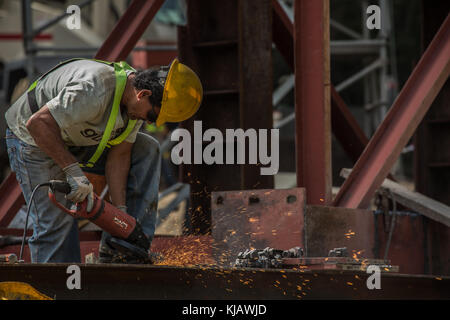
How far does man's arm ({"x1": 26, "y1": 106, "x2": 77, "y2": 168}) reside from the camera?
4.23 meters

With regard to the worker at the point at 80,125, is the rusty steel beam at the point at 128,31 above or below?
above

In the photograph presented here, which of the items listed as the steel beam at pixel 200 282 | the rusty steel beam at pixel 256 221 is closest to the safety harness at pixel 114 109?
the rusty steel beam at pixel 256 221

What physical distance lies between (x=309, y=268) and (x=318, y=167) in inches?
49.1

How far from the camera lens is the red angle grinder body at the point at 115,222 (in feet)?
14.1

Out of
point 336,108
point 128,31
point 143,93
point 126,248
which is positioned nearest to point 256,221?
point 126,248

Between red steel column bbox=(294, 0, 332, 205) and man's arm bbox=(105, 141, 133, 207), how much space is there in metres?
1.13

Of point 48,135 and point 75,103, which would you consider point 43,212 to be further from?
point 75,103

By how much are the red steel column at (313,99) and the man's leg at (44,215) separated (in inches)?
60.8

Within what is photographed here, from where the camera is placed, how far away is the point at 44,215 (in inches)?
179

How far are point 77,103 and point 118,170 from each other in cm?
77

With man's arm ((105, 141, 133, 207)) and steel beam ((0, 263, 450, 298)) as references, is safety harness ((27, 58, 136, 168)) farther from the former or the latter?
steel beam ((0, 263, 450, 298))

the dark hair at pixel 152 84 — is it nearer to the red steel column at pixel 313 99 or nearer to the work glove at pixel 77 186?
the work glove at pixel 77 186

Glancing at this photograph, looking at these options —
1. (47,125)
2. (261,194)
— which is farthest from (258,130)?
(47,125)

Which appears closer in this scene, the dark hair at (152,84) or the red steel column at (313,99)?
the dark hair at (152,84)
